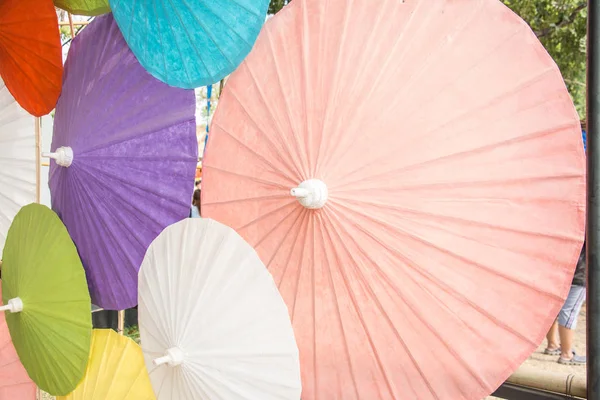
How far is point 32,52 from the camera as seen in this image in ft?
5.51

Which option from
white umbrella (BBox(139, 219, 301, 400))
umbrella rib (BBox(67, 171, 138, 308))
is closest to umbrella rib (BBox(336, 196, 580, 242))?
white umbrella (BBox(139, 219, 301, 400))

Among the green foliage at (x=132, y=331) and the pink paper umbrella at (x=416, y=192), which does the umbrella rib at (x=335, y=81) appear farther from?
the green foliage at (x=132, y=331)

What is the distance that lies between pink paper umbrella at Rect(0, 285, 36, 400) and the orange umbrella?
73 centimetres

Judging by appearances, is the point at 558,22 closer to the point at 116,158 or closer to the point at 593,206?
the point at 116,158

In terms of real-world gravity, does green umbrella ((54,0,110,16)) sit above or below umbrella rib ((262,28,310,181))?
above

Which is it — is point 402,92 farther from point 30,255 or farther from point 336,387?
point 30,255

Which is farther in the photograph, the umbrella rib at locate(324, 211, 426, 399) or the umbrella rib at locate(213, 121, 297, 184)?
the umbrella rib at locate(213, 121, 297, 184)

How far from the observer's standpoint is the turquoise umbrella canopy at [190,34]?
3.76 feet

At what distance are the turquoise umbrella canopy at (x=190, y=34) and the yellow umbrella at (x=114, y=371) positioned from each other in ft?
2.01

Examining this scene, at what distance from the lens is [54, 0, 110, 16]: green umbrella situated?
1587 mm

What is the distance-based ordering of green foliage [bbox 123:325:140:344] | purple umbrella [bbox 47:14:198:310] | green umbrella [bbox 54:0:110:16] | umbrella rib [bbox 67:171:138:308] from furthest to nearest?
green foliage [bbox 123:325:140:344] → green umbrella [bbox 54:0:110:16] → umbrella rib [bbox 67:171:138:308] → purple umbrella [bbox 47:14:198:310]

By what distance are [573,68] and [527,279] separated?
564 cm

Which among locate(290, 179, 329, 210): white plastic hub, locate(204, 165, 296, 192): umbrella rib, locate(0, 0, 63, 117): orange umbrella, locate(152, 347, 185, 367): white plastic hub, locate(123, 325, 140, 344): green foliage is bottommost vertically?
locate(123, 325, 140, 344): green foliage

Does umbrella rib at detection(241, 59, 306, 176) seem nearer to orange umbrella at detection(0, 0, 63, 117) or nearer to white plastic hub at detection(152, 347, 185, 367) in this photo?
white plastic hub at detection(152, 347, 185, 367)
